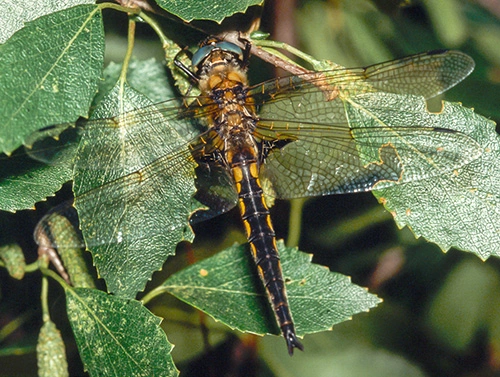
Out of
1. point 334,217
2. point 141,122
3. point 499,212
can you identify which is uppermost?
point 141,122

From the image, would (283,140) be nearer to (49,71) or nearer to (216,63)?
(216,63)

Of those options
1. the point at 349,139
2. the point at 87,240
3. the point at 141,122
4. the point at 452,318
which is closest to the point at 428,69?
the point at 349,139

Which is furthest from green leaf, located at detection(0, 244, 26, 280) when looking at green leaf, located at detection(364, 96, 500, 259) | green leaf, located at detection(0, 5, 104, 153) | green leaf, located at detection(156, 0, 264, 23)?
green leaf, located at detection(364, 96, 500, 259)

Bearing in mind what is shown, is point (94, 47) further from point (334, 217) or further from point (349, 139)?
point (334, 217)

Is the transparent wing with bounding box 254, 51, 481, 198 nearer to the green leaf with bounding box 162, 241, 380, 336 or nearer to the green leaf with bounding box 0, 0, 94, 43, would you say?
the green leaf with bounding box 162, 241, 380, 336

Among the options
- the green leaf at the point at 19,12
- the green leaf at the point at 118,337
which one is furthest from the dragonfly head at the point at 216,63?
the green leaf at the point at 118,337

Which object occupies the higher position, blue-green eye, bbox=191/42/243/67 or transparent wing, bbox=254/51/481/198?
blue-green eye, bbox=191/42/243/67
